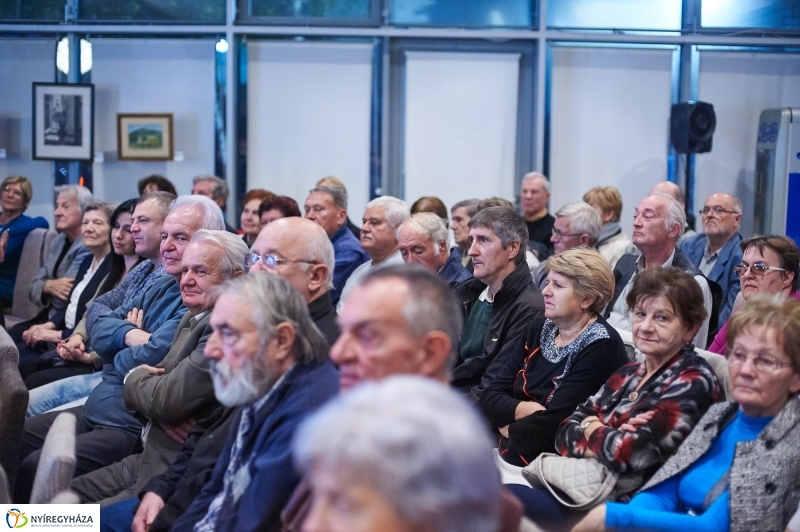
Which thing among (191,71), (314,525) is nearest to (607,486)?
(314,525)

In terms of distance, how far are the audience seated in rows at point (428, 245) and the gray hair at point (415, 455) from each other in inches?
120

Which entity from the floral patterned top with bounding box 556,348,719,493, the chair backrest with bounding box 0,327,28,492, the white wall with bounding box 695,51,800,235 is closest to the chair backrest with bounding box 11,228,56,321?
the chair backrest with bounding box 0,327,28,492

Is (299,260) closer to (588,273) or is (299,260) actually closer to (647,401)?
(588,273)

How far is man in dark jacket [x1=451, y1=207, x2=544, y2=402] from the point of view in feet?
11.2

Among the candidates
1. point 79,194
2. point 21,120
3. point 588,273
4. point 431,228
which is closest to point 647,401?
point 588,273

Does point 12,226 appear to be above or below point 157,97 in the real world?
below

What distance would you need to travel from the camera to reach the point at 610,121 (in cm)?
778

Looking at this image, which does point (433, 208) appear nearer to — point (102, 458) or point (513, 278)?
point (513, 278)

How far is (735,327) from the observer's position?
90.0 inches

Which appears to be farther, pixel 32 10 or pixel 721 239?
pixel 32 10

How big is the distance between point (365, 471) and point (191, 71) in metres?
7.15

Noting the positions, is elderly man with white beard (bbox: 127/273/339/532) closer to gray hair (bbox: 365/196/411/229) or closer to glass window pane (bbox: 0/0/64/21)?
gray hair (bbox: 365/196/411/229)

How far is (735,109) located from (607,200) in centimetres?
249

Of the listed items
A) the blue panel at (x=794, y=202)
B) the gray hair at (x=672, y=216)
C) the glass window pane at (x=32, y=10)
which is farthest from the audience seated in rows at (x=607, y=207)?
the glass window pane at (x=32, y=10)
